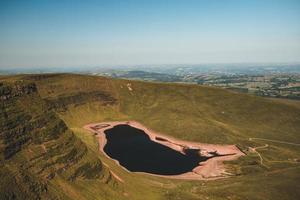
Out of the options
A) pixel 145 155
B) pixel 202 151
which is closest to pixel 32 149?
pixel 145 155

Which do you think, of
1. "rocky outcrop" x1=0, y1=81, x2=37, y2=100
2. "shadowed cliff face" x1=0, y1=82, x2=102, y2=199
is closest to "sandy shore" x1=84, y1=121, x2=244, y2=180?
"shadowed cliff face" x1=0, y1=82, x2=102, y2=199

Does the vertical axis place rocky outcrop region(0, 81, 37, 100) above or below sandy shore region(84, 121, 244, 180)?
above

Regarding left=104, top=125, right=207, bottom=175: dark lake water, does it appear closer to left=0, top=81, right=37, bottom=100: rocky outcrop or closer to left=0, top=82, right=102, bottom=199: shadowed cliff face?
left=0, top=82, right=102, bottom=199: shadowed cliff face

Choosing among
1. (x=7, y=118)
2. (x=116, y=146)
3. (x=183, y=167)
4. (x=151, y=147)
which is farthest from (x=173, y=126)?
Result: (x=7, y=118)

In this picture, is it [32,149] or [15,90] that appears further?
[15,90]

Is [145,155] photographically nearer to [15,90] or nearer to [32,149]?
[32,149]
